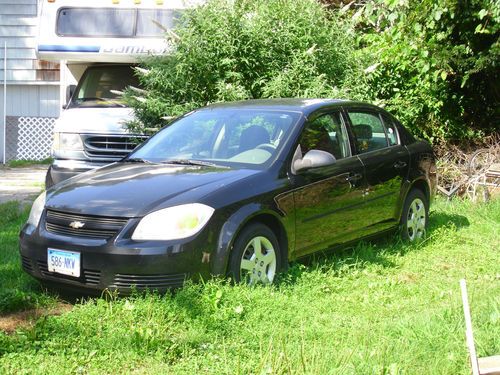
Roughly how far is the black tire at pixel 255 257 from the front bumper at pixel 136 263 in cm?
25

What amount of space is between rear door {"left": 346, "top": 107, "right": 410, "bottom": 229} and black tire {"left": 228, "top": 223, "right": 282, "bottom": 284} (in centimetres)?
153

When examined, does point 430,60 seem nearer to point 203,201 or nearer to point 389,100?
point 389,100

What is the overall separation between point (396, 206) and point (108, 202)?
322 cm

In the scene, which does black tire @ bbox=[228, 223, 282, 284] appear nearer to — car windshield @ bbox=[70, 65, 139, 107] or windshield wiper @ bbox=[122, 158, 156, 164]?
windshield wiper @ bbox=[122, 158, 156, 164]

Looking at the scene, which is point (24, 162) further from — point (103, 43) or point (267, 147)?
point (267, 147)

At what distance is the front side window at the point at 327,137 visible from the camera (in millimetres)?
6262

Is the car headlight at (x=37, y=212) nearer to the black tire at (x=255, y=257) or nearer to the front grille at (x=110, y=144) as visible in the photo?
the black tire at (x=255, y=257)

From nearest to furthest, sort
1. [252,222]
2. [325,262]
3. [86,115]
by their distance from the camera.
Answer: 1. [252,222]
2. [325,262]
3. [86,115]

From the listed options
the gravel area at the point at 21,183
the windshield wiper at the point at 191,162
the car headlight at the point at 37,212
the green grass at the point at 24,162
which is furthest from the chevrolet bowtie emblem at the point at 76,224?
the green grass at the point at 24,162

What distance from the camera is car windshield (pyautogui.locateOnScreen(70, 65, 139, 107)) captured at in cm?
1048

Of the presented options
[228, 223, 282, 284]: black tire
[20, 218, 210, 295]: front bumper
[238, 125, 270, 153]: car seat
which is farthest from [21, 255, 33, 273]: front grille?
[238, 125, 270, 153]: car seat

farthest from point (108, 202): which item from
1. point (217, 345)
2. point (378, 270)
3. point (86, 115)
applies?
point (86, 115)

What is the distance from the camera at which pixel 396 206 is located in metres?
7.31

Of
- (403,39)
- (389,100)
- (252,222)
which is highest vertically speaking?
(403,39)
